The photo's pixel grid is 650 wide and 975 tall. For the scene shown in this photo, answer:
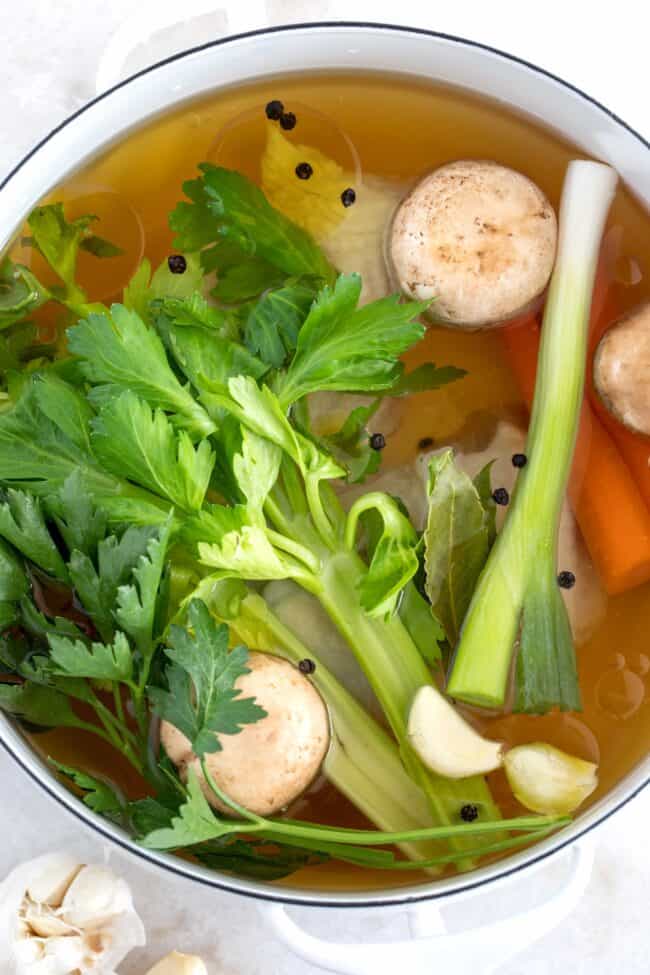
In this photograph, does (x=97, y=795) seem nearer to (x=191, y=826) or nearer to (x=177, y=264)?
(x=191, y=826)

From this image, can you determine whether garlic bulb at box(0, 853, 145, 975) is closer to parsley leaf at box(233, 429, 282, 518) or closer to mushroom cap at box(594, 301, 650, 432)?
parsley leaf at box(233, 429, 282, 518)

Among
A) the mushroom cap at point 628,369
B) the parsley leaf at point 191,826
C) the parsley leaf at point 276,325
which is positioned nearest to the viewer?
the parsley leaf at point 191,826

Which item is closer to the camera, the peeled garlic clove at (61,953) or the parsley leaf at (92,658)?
the parsley leaf at (92,658)

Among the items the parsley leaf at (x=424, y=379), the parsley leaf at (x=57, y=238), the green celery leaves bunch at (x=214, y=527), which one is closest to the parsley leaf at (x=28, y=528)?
the green celery leaves bunch at (x=214, y=527)

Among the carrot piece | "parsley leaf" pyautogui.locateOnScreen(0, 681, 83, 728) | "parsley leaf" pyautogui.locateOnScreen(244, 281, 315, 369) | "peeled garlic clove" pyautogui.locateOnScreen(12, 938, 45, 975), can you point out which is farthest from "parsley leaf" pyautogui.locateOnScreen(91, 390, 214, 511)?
"peeled garlic clove" pyautogui.locateOnScreen(12, 938, 45, 975)

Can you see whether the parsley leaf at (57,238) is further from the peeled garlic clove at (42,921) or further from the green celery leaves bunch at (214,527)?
the peeled garlic clove at (42,921)

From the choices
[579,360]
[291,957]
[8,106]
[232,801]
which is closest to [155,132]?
[8,106]

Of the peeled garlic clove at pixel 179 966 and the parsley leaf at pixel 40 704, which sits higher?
the parsley leaf at pixel 40 704

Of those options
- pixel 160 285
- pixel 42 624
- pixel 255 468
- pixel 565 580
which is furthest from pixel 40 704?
pixel 565 580
